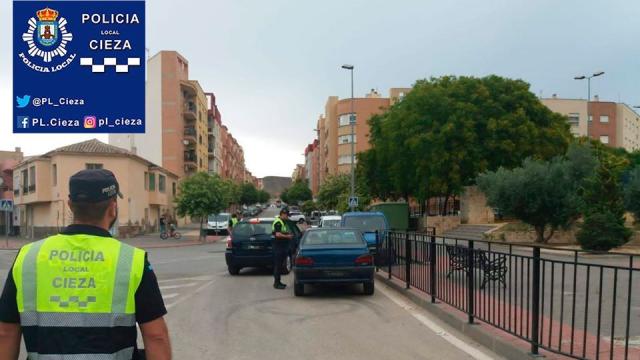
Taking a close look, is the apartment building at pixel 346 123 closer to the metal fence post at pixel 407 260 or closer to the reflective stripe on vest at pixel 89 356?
the metal fence post at pixel 407 260

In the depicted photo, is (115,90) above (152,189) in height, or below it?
above

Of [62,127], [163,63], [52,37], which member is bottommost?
[62,127]

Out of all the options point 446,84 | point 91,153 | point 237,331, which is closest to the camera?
point 237,331

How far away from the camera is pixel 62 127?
1552 centimetres

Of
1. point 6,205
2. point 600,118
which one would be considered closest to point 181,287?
point 6,205

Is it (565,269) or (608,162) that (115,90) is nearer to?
(565,269)

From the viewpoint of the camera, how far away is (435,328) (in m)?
8.84

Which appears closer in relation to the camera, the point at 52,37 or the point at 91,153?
the point at 52,37

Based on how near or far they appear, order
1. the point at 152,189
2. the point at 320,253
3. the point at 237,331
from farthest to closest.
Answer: the point at 152,189 < the point at 320,253 < the point at 237,331

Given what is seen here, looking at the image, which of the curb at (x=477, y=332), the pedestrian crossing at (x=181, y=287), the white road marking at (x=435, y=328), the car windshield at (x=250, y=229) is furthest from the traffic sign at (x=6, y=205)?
the curb at (x=477, y=332)

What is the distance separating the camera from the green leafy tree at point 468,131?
39906 millimetres

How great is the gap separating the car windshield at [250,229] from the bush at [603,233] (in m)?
13.9

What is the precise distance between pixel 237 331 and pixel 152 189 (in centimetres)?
4273

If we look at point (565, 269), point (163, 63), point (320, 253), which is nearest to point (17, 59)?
point (320, 253)
